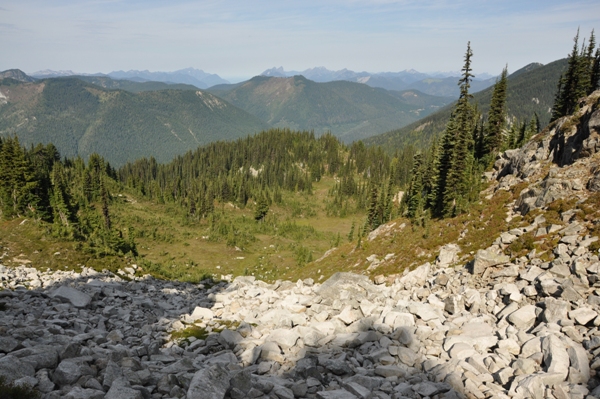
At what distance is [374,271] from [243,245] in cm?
6172

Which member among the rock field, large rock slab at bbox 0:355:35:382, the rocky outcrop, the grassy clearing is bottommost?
the grassy clearing

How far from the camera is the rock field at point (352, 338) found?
10.2m

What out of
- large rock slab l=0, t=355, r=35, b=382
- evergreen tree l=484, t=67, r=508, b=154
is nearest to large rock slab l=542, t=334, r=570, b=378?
large rock slab l=0, t=355, r=35, b=382

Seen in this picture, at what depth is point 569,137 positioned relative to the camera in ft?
119

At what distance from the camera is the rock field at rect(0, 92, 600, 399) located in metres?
10.2

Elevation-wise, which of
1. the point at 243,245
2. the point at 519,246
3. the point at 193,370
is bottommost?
the point at 243,245

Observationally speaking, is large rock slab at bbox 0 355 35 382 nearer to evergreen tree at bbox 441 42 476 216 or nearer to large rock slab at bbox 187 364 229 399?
large rock slab at bbox 187 364 229 399

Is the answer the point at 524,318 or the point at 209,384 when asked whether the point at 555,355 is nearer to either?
the point at 524,318

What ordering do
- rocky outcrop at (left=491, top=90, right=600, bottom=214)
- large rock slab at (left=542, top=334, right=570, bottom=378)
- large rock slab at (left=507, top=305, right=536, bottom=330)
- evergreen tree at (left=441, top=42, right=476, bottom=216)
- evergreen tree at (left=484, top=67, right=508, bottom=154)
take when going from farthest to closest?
evergreen tree at (left=484, top=67, right=508, bottom=154), evergreen tree at (left=441, top=42, right=476, bottom=216), rocky outcrop at (left=491, top=90, right=600, bottom=214), large rock slab at (left=507, top=305, right=536, bottom=330), large rock slab at (left=542, top=334, right=570, bottom=378)

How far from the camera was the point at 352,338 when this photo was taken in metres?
14.6

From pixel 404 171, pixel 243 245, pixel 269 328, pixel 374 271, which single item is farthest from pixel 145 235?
pixel 404 171

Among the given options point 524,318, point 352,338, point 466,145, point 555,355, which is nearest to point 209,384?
point 352,338

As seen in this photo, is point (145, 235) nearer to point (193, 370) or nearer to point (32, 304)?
point (32, 304)

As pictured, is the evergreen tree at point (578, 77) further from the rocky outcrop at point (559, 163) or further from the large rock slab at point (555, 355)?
the large rock slab at point (555, 355)
